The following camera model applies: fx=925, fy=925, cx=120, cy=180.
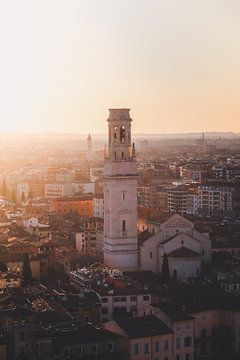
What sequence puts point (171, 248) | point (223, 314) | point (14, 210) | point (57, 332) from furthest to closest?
point (14, 210) → point (171, 248) → point (223, 314) → point (57, 332)

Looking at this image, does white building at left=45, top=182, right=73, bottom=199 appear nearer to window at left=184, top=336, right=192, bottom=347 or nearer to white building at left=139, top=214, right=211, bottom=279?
white building at left=139, top=214, right=211, bottom=279

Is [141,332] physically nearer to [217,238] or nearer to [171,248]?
[171,248]

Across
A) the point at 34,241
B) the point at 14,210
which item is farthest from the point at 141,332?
the point at 14,210

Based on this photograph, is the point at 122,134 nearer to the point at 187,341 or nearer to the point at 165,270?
the point at 165,270

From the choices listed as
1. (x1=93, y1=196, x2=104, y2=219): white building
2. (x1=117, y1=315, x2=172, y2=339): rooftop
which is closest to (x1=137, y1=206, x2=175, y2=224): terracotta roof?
(x1=117, y1=315, x2=172, y2=339): rooftop

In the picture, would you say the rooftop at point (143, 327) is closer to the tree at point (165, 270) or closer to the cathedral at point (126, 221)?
the tree at point (165, 270)

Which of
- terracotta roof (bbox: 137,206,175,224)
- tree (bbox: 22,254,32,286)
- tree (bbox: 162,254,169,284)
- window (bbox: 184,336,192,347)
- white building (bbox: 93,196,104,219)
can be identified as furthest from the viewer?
white building (bbox: 93,196,104,219)

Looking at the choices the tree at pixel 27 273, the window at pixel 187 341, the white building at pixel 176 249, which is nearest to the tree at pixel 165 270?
the white building at pixel 176 249

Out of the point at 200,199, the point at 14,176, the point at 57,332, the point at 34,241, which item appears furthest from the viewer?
the point at 14,176
